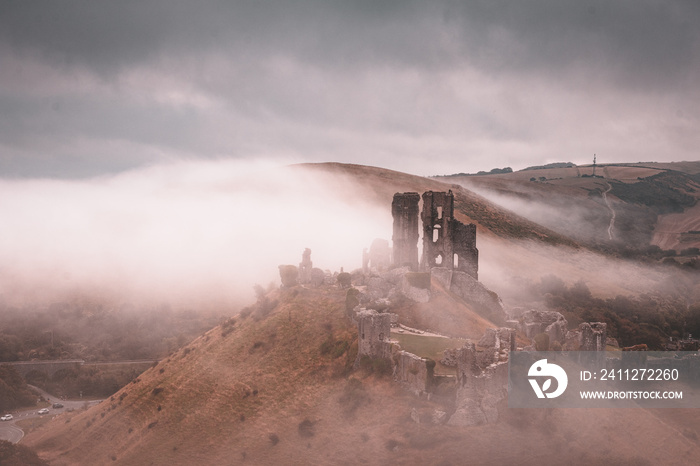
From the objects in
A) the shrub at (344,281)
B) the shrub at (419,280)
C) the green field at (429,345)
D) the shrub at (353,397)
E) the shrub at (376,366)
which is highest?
the shrub at (419,280)

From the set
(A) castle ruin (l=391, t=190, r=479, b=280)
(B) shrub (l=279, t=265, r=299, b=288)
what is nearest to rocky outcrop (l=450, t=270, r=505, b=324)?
(A) castle ruin (l=391, t=190, r=479, b=280)

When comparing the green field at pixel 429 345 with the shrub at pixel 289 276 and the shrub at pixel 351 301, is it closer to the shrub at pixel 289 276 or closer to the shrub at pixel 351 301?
the shrub at pixel 351 301

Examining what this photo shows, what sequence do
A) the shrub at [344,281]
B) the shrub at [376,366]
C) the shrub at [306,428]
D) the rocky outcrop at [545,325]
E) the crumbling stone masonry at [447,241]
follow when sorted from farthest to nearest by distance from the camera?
the crumbling stone masonry at [447,241] → the shrub at [344,281] → the rocky outcrop at [545,325] → the shrub at [376,366] → the shrub at [306,428]

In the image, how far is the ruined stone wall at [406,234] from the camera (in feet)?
190

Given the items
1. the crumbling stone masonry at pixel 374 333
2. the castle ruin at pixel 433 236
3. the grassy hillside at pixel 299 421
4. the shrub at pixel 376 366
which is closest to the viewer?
the grassy hillside at pixel 299 421

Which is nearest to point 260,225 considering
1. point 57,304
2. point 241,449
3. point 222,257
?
point 222,257

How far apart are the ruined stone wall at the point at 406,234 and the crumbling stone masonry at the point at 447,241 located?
5.35 ft

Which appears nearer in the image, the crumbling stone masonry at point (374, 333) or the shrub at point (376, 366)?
the shrub at point (376, 366)

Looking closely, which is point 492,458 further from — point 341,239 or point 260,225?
point 260,225

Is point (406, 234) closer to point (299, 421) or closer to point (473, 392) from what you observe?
point (299, 421)

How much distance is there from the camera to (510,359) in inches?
1341

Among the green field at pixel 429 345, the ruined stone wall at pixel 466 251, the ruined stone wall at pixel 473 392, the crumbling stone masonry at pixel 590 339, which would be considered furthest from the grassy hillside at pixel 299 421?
the ruined stone wall at pixel 466 251

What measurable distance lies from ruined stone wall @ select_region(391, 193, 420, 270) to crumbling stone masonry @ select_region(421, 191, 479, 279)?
5.35 ft

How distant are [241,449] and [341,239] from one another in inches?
3002
